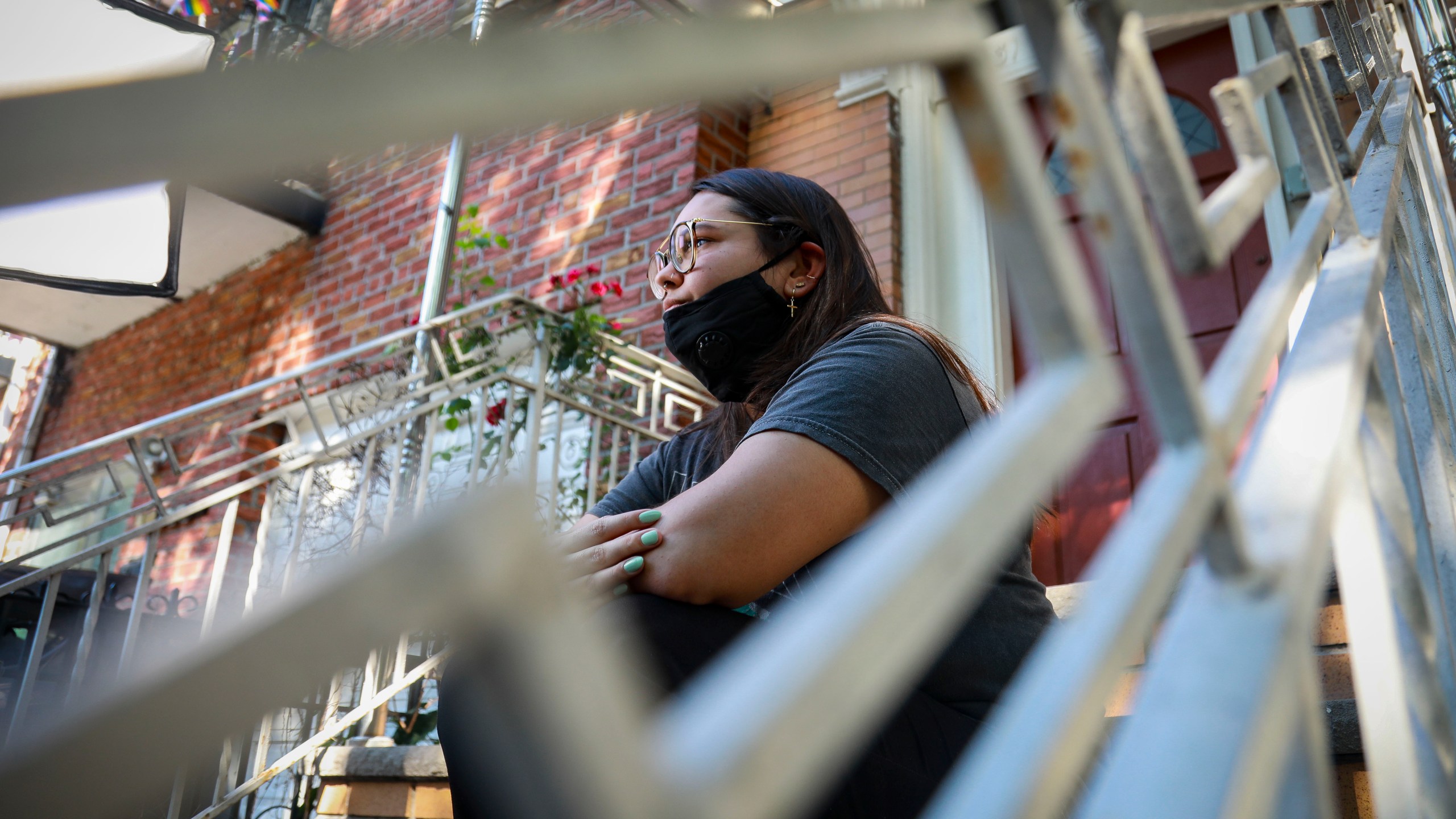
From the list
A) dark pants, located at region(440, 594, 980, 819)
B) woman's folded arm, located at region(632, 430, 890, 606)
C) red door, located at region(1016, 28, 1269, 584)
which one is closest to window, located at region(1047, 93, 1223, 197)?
red door, located at region(1016, 28, 1269, 584)

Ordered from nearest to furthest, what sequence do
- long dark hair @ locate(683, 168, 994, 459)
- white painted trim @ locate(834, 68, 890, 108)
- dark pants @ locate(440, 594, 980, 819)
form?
dark pants @ locate(440, 594, 980, 819) → long dark hair @ locate(683, 168, 994, 459) → white painted trim @ locate(834, 68, 890, 108)

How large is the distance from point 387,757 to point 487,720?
2.11 m

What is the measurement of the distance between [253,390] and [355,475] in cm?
91

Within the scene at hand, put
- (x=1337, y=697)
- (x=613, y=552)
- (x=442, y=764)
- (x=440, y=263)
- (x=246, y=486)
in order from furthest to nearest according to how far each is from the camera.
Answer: (x=440, y=263)
(x=246, y=486)
(x=442, y=764)
(x=1337, y=697)
(x=613, y=552)

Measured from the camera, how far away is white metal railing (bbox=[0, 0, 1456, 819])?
0.71 ft

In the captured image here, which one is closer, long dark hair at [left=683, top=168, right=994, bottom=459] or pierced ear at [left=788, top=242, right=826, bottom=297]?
long dark hair at [left=683, top=168, right=994, bottom=459]

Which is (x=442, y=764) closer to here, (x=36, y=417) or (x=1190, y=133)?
(x=1190, y=133)

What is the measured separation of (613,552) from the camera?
1078mm

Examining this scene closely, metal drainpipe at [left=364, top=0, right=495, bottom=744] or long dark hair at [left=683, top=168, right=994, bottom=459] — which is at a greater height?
metal drainpipe at [left=364, top=0, right=495, bottom=744]

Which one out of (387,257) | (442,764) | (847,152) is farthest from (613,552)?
(387,257)

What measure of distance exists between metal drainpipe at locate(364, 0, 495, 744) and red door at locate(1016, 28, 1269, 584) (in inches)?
85.2

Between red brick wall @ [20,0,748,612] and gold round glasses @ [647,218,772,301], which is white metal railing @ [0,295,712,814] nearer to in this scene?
red brick wall @ [20,0,748,612]

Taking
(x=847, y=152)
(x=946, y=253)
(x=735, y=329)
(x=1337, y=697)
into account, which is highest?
(x=847, y=152)

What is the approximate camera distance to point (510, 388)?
324 centimetres
